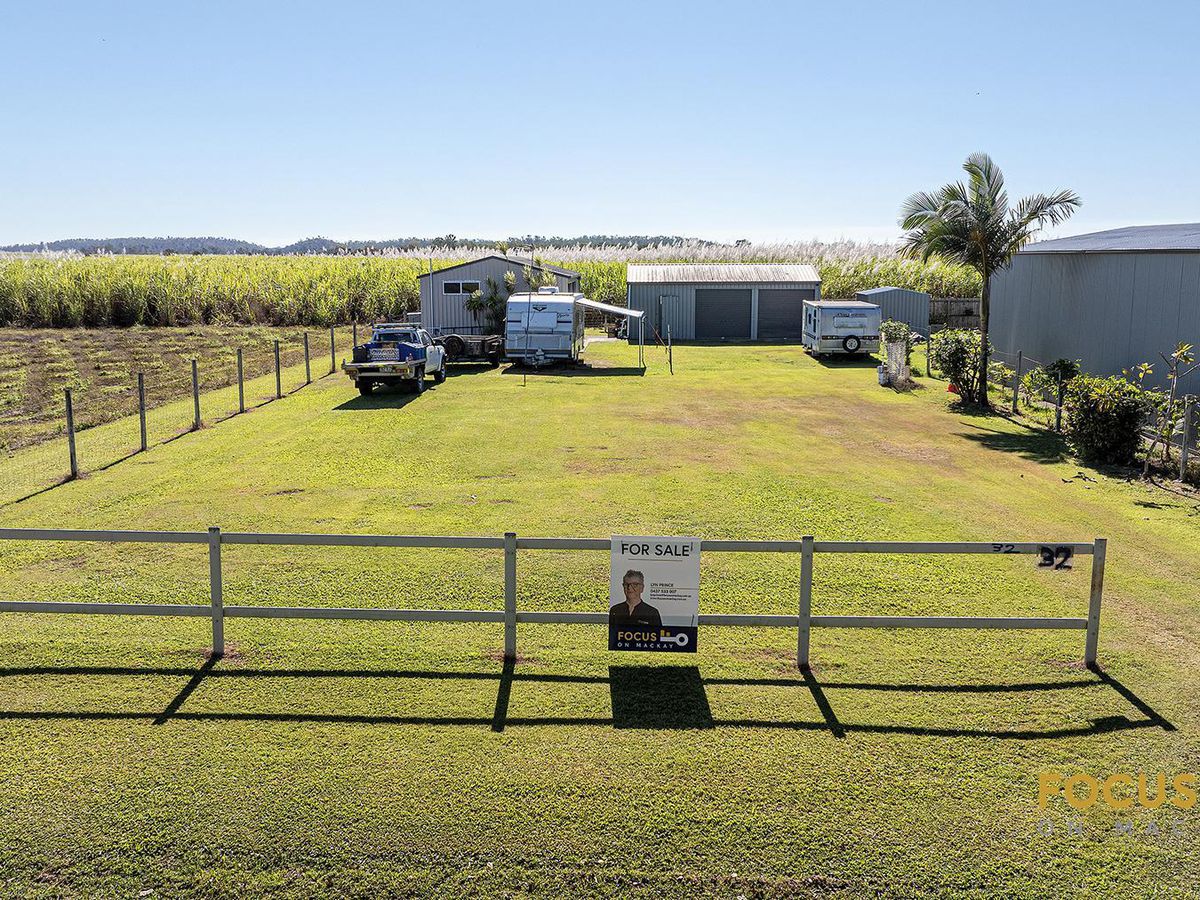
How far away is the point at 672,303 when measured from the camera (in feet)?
150

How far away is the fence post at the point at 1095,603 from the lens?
834 centimetres

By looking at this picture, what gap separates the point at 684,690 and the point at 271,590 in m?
4.85

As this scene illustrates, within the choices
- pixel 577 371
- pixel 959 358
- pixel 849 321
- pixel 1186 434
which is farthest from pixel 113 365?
pixel 1186 434

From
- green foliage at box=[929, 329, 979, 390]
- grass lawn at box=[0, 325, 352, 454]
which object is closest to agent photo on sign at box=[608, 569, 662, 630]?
grass lawn at box=[0, 325, 352, 454]

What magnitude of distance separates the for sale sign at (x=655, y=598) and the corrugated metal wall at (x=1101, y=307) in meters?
16.0

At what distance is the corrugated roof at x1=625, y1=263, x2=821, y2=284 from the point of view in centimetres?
4562

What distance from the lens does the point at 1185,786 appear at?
6613mm

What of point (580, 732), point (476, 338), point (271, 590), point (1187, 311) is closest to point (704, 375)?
point (476, 338)

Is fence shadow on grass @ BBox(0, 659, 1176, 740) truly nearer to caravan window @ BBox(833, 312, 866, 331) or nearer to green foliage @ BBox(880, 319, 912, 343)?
green foliage @ BBox(880, 319, 912, 343)

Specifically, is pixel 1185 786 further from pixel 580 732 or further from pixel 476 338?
pixel 476 338

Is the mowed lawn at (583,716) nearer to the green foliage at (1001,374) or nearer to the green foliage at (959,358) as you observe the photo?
the green foliage at (959,358)

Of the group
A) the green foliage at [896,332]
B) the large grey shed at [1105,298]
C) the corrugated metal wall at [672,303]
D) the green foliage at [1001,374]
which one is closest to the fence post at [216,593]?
the large grey shed at [1105,298]

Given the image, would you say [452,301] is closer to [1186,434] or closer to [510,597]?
[1186,434]

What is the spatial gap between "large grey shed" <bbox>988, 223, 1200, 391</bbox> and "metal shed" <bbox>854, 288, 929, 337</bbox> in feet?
39.5
